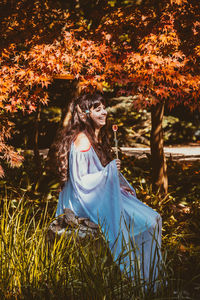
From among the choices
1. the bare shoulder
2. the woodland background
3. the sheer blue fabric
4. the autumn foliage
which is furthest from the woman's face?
the autumn foliage

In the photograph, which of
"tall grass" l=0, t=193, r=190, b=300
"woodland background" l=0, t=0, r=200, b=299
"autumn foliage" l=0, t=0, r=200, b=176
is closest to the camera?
"tall grass" l=0, t=193, r=190, b=300

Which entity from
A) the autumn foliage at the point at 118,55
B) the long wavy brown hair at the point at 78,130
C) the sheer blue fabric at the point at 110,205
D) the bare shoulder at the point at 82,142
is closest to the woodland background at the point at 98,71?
the autumn foliage at the point at 118,55

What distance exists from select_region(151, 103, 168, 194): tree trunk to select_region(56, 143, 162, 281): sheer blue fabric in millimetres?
2850

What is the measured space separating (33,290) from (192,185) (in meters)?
4.76

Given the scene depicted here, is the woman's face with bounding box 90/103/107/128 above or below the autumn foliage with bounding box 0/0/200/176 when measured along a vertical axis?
below

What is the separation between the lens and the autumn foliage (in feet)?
13.6

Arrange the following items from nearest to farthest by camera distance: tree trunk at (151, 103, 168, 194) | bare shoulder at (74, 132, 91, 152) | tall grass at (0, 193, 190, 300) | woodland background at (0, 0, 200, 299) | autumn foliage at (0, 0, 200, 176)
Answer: tall grass at (0, 193, 190, 300)
woodland background at (0, 0, 200, 299)
bare shoulder at (74, 132, 91, 152)
autumn foliage at (0, 0, 200, 176)
tree trunk at (151, 103, 168, 194)

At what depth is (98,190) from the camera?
9.96 feet

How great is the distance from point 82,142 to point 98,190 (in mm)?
445

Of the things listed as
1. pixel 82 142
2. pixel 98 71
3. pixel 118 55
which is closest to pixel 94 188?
pixel 82 142

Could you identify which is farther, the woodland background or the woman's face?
the woman's face

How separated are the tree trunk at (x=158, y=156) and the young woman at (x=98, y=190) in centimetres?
274

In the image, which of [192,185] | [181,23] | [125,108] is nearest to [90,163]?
[181,23]

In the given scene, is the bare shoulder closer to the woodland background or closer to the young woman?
the young woman
